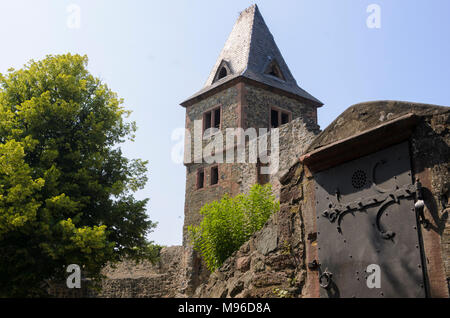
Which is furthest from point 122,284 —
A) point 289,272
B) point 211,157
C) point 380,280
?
point 380,280

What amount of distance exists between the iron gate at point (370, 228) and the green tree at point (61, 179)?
21.7 ft

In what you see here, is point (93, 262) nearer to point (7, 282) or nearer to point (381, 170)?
point (7, 282)

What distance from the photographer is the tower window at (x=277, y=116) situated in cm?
2440

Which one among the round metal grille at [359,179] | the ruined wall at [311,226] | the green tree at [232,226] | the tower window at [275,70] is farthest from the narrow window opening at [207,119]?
the round metal grille at [359,179]

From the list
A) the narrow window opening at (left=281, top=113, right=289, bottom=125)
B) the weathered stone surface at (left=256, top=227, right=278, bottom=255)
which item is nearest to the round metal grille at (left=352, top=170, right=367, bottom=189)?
the weathered stone surface at (left=256, top=227, right=278, bottom=255)

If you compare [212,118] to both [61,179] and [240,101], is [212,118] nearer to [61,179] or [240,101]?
[240,101]

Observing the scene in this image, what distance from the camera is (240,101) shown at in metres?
23.2

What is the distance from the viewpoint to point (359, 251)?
17.6 ft

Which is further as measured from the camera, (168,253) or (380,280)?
(168,253)

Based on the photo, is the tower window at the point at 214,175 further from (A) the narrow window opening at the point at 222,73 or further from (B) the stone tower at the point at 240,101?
(A) the narrow window opening at the point at 222,73

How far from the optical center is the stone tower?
22.7 m

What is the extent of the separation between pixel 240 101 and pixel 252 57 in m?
3.93

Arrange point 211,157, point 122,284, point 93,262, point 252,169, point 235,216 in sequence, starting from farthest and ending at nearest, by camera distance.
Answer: point 211,157
point 122,284
point 252,169
point 235,216
point 93,262
